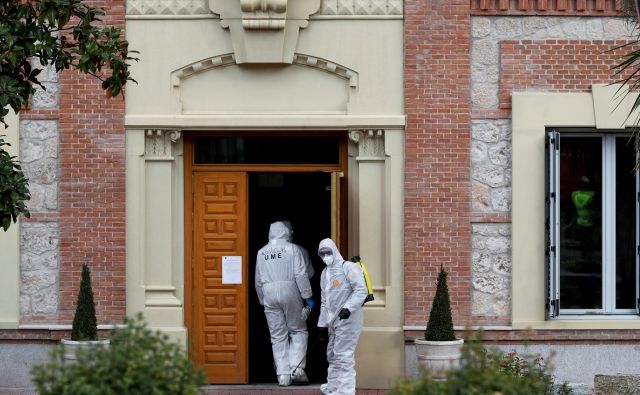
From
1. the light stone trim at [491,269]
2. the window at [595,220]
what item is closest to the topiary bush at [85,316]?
the light stone trim at [491,269]

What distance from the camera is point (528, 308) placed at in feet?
48.3

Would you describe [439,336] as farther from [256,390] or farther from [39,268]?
[39,268]

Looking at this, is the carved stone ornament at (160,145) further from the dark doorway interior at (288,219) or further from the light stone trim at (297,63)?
the dark doorway interior at (288,219)

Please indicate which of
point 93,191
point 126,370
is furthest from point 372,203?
point 126,370

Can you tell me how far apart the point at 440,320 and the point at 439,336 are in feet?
0.57

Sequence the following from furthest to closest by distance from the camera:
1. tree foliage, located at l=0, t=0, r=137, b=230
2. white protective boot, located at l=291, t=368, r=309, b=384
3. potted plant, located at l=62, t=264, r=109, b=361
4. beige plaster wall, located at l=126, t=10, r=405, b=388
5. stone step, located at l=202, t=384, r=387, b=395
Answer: white protective boot, located at l=291, t=368, r=309, b=384
beige plaster wall, located at l=126, t=10, r=405, b=388
stone step, located at l=202, t=384, r=387, b=395
potted plant, located at l=62, t=264, r=109, b=361
tree foliage, located at l=0, t=0, r=137, b=230

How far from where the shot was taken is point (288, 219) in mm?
16406

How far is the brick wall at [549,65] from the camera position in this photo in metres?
14.8

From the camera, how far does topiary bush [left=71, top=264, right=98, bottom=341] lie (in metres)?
13.6

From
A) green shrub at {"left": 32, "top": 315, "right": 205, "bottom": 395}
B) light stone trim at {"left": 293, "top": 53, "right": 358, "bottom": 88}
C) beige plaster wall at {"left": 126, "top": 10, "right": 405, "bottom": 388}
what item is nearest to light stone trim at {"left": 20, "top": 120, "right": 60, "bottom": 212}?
beige plaster wall at {"left": 126, "top": 10, "right": 405, "bottom": 388}

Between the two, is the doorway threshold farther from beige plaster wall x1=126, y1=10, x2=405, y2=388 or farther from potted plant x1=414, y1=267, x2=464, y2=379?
potted plant x1=414, y1=267, x2=464, y2=379

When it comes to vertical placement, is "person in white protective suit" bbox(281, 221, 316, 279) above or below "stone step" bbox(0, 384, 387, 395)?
above

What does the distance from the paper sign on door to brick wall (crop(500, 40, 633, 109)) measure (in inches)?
146

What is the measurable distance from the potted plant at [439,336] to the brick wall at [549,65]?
2.49m
